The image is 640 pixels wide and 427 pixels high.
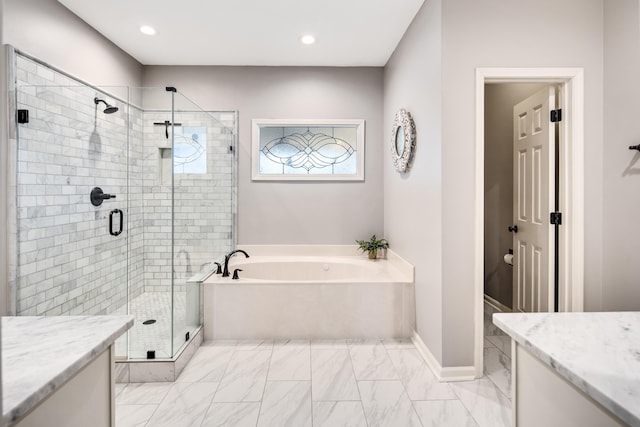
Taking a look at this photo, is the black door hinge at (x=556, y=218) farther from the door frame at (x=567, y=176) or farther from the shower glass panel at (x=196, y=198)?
the shower glass panel at (x=196, y=198)

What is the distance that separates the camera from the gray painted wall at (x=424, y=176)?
7.66 ft

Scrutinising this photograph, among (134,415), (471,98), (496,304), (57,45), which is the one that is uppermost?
(57,45)

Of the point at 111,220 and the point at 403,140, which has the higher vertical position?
the point at 403,140

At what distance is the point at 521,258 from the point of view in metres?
3.01

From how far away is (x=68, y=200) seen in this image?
2404mm

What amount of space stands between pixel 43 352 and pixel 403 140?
2.74 meters

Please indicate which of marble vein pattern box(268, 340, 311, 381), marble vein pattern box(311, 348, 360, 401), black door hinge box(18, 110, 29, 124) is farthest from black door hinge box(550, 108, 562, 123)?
black door hinge box(18, 110, 29, 124)

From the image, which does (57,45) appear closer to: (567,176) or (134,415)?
(134,415)

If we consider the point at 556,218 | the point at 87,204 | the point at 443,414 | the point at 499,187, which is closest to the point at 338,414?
→ the point at 443,414

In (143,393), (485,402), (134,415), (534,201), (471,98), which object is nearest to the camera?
(134,415)

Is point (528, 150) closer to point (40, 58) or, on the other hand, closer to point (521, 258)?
point (521, 258)

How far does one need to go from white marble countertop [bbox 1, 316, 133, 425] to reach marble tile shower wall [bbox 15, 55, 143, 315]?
1.45 meters

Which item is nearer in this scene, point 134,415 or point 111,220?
point 134,415

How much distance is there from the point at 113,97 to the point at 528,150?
10.9 feet
